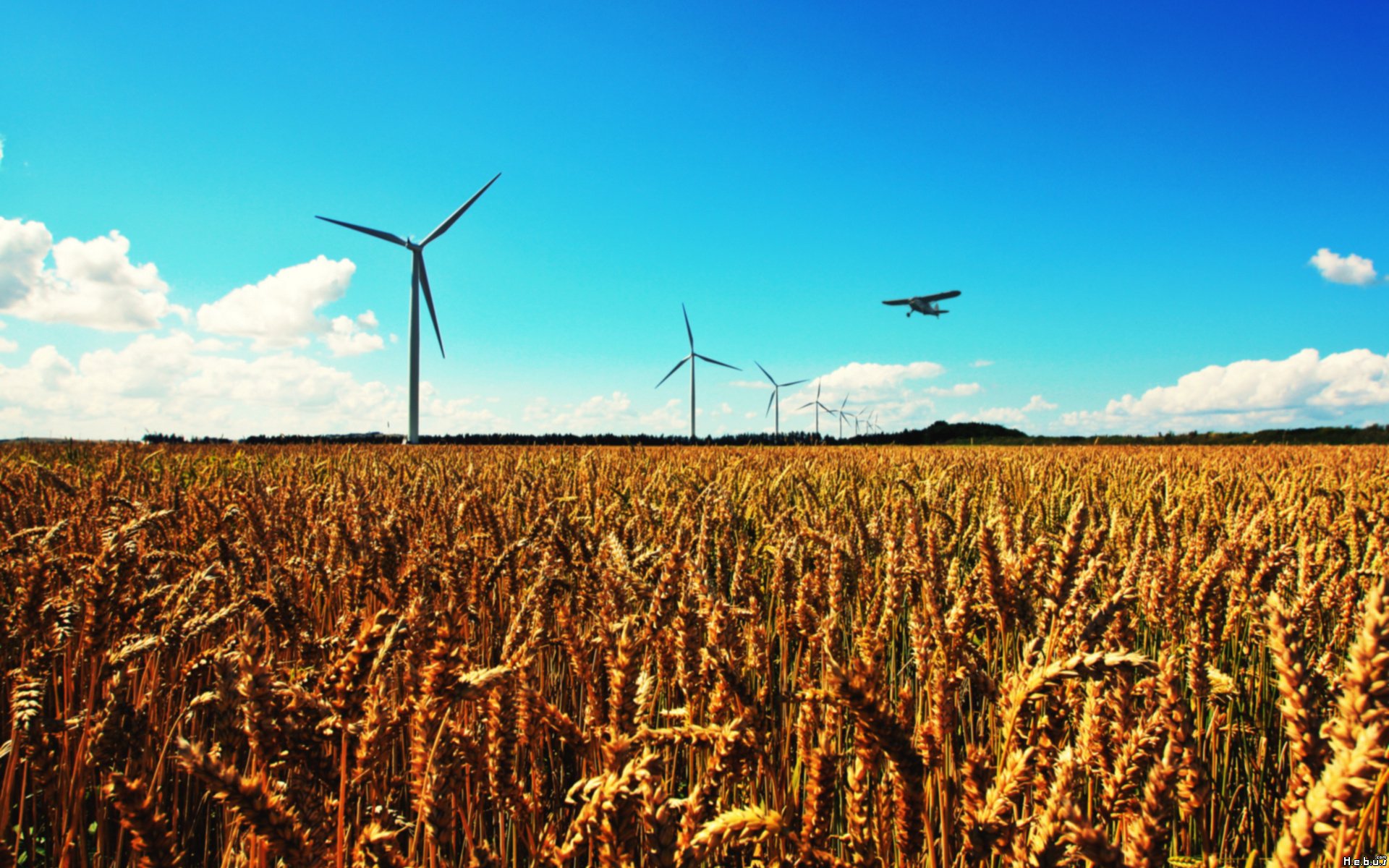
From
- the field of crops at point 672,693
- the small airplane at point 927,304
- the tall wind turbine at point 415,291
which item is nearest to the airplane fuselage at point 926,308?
the small airplane at point 927,304

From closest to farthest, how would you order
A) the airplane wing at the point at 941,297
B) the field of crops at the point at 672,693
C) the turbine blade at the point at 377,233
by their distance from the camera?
the field of crops at the point at 672,693
the turbine blade at the point at 377,233
the airplane wing at the point at 941,297

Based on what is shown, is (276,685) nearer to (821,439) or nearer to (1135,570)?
(1135,570)

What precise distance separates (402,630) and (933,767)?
1136mm

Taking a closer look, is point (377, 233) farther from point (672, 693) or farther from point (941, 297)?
point (941, 297)

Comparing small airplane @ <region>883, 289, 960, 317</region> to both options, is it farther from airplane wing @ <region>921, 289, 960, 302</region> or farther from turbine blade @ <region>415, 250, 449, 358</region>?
turbine blade @ <region>415, 250, 449, 358</region>

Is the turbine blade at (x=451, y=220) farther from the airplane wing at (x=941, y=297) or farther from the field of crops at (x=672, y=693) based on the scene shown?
A: the airplane wing at (x=941, y=297)

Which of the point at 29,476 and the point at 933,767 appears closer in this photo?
the point at 933,767

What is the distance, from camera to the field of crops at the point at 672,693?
3.45 feet

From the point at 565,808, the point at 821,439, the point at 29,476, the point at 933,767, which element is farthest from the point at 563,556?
the point at 821,439

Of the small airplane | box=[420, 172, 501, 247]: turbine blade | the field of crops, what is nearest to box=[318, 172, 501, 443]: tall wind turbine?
box=[420, 172, 501, 247]: turbine blade

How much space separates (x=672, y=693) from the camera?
255cm

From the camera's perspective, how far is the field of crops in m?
1.05

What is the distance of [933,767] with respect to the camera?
150cm

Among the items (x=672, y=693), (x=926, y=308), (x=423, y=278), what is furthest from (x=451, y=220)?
(x=926, y=308)
